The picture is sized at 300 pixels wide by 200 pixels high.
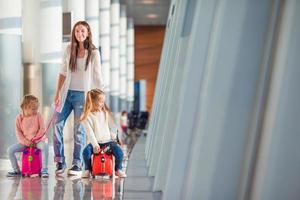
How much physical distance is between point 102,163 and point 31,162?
3.01 feet

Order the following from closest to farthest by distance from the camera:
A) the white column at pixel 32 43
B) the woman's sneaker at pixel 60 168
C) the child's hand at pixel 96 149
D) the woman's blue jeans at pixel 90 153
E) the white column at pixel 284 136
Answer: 1. the white column at pixel 284 136
2. the child's hand at pixel 96 149
3. the woman's blue jeans at pixel 90 153
4. the woman's sneaker at pixel 60 168
5. the white column at pixel 32 43

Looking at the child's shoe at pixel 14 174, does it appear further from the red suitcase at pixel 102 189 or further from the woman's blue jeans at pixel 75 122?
the red suitcase at pixel 102 189

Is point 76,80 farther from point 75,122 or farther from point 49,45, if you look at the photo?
point 49,45

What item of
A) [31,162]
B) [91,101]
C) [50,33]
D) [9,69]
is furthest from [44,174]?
[50,33]

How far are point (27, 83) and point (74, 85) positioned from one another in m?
9.30

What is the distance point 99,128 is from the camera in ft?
28.1

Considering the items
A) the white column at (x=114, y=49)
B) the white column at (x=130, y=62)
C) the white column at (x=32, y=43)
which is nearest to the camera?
the white column at (x=32, y=43)

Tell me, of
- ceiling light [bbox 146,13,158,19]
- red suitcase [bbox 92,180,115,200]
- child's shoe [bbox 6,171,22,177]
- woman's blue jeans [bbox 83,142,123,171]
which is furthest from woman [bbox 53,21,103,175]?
ceiling light [bbox 146,13,158,19]

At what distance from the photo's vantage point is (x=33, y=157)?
29.0 ft

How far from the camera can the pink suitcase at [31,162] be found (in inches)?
348

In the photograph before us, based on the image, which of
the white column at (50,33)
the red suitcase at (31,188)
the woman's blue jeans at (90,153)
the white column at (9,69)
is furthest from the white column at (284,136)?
the white column at (50,33)

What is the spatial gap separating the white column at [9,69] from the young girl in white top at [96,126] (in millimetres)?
3788

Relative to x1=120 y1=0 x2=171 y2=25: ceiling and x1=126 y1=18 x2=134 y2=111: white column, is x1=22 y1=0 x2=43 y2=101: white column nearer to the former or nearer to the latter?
x1=120 y1=0 x2=171 y2=25: ceiling

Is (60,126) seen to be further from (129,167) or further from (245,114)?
(245,114)
